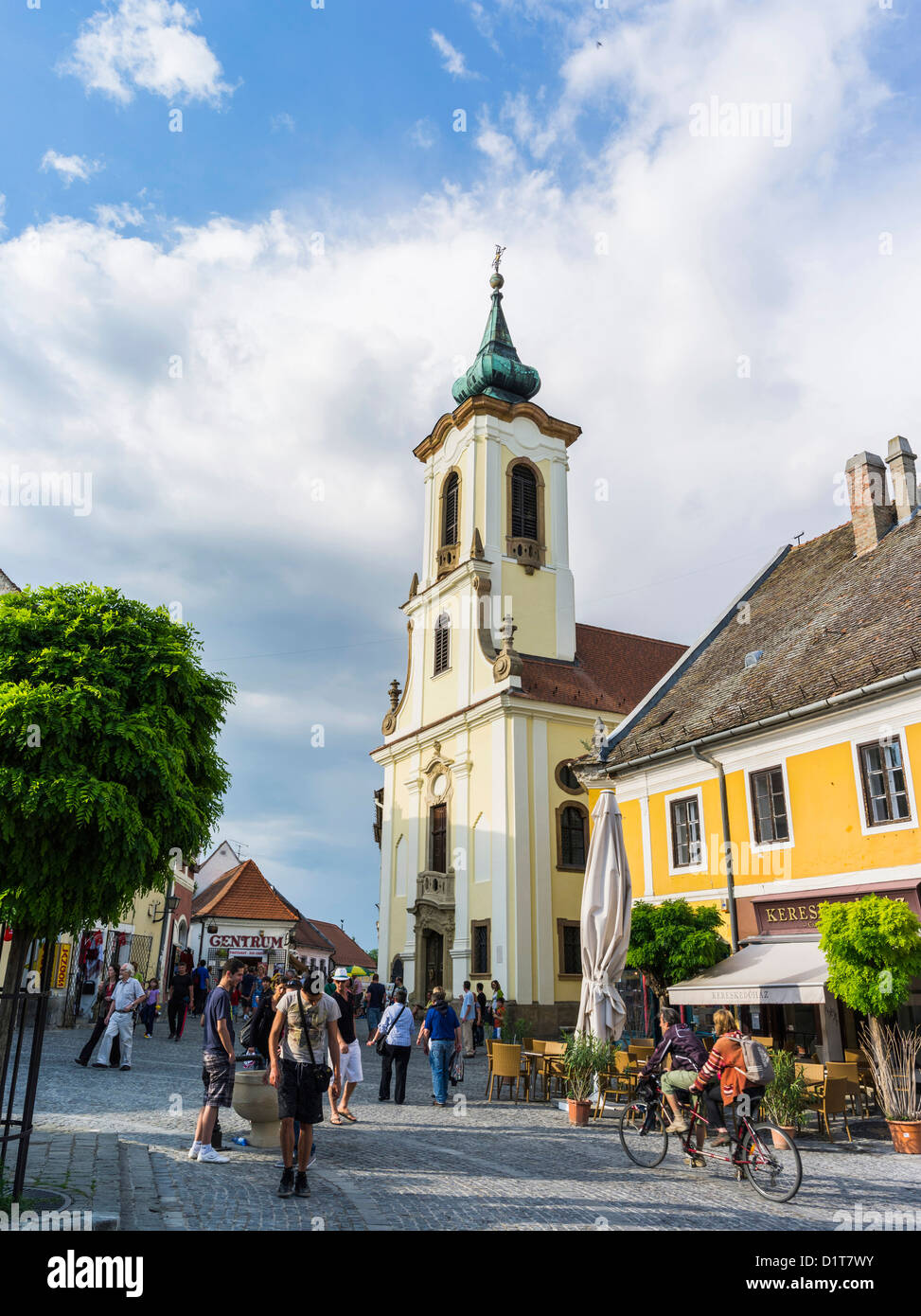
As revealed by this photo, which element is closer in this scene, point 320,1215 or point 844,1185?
point 320,1215

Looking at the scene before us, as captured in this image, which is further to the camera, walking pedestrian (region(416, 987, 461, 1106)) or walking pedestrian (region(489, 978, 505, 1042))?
walking pedestrian (region(489, 978, 505, 1042))

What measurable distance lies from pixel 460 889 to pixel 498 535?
1358 cm

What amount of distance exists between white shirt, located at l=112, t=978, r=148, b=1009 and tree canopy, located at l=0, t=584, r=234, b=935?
5441mm

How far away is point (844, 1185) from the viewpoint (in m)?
9.22

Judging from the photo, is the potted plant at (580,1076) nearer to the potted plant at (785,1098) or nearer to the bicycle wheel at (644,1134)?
the potted plant at (785,1098)

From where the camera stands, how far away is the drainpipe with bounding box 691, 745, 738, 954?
61.4 ft

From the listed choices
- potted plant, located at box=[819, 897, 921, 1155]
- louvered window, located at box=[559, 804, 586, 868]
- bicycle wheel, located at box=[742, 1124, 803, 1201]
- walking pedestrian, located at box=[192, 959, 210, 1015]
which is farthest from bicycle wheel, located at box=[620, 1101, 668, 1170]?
louvered window, located at box=[559, 804, 586, 868]

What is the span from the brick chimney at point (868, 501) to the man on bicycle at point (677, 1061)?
14907mm

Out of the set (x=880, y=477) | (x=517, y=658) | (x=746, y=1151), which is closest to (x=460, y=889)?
(x=517, y=658)

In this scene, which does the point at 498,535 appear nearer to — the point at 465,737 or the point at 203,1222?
the point at 465,737

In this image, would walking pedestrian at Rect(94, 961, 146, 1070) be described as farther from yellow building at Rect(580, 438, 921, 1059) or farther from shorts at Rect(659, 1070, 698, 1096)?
shorts at Rect(659, 1070, 698, 1096)

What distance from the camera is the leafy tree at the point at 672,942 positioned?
17.8m

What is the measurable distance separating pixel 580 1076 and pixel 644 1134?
3500mm
